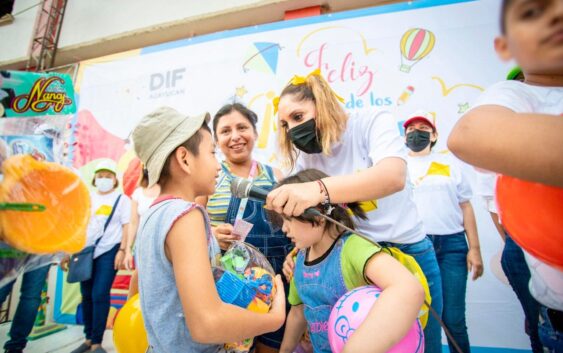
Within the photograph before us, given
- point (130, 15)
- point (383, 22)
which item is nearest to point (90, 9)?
point (130, 15)

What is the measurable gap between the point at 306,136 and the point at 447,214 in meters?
1.65

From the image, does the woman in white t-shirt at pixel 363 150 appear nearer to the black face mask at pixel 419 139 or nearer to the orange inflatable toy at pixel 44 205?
the orange inflatable toy at pixel 44 205

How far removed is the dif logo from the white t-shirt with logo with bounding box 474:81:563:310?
153 inches

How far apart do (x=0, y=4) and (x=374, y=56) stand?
633 centimetres

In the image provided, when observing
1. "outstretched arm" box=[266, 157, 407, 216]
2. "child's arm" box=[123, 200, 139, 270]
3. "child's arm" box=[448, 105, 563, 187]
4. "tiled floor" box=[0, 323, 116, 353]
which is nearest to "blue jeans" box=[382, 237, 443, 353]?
"outstretched arm" box=[266, 157, 407, 216]

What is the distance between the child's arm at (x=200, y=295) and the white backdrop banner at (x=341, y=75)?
1.24 m

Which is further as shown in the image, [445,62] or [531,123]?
[445,62]

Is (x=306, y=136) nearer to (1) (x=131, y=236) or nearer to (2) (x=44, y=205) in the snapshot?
(2) (x=44, y=205)

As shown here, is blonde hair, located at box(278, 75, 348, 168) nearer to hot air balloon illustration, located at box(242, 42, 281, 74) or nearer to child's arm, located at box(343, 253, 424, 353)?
child's arm, located at box(343, 253, 424, 353)

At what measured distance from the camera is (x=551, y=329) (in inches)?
23.4

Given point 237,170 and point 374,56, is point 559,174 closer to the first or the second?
point 237,170

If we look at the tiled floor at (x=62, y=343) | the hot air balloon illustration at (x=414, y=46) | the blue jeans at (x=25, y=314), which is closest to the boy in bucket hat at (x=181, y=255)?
the blue jeans at (x=25, y=314)

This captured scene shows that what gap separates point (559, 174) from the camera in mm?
373

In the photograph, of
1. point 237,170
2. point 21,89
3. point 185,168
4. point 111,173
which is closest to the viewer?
point 21,89
